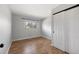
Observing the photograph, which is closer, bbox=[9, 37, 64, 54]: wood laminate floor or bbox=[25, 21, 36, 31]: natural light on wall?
bbox=[9, 37, 64, 54]: wood laminate floor

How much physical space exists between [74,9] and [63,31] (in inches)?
29.3

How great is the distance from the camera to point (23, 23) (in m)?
3.90

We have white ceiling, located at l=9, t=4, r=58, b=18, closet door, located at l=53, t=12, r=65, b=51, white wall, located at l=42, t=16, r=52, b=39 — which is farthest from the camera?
white wall, located at l=42, t=16, r=52, b=39

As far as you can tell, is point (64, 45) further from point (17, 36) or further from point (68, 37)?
point (17, 36)

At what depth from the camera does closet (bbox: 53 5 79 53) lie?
163 centimetres

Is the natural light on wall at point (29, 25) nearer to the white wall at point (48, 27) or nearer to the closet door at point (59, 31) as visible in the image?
the white wall at point (48, 27)

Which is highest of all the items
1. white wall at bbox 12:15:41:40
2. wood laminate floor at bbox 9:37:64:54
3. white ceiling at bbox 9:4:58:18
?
white ceiling at bbox 9:4:58:18

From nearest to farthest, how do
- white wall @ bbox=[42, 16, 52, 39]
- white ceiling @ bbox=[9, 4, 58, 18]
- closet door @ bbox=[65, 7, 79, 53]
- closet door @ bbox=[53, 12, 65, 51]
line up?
closet door @ bbox=[65, 7, 79, 53], white ceiling @ bbox=[9, 4, 58, 18], closet door @ bbox=[53, 12, 65, 51], white wall @ bbox=[42, 16, 52, 39]

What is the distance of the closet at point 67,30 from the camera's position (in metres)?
1.63

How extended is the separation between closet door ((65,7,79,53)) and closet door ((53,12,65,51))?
1.07ft

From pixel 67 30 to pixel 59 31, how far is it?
0.38 metres

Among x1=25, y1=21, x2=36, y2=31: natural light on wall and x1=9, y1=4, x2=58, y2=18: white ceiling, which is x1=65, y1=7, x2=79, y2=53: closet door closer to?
x1=9, y1=4, x2=58, y2=18: white ceiling

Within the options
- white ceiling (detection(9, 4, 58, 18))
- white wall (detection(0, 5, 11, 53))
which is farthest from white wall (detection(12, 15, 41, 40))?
white wall (detection(0, 5, 11, 53))

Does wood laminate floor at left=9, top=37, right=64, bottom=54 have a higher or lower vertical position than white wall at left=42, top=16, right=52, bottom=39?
lower
